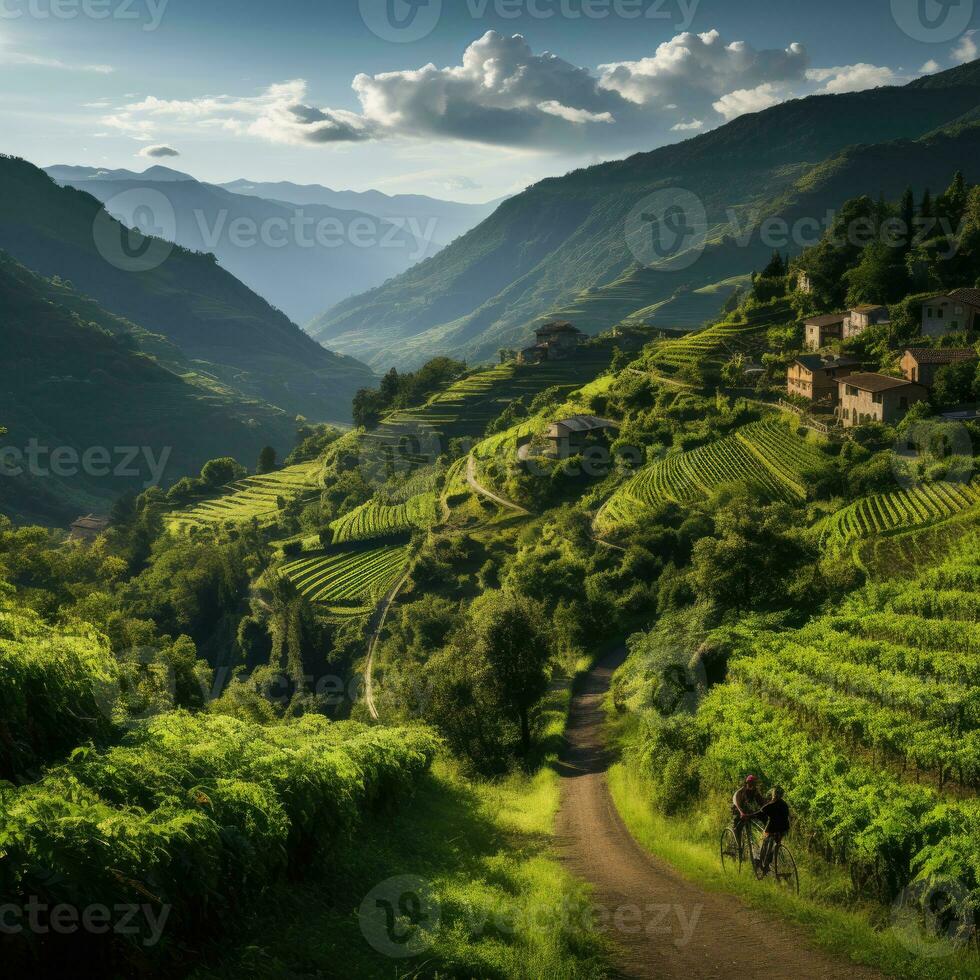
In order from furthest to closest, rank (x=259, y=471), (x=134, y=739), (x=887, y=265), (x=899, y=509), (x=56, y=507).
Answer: (x=56, y=507) → (x=259, y=471) → (x=887, y=265) → (x=899, y=509) → (x=134, y=739)

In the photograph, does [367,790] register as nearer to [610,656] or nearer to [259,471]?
[610,656]

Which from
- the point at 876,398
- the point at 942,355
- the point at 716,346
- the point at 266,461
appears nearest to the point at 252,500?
the point at 266,461

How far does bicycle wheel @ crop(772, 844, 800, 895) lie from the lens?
13.9 metres

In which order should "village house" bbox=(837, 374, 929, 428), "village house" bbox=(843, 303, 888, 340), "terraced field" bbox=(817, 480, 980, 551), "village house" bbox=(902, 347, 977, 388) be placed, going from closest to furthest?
1. "terraced field" bbox=(817, 480, 980, 551)
2. "village house" bbox=(837, 374, 929, 428)
3. "village house" bbox=(902, 347, 977, 388)
4. "village house" bbox=(843, 303, 888, 340)

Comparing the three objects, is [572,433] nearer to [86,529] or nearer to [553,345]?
[553,345]

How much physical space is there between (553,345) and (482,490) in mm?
51254

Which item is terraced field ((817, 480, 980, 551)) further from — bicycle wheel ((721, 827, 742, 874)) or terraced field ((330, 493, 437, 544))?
terraced field ((330, 493, 437, 544))

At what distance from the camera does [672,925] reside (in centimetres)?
1266

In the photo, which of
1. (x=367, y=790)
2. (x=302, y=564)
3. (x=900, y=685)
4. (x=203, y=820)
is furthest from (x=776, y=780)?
(x=302, y=564)

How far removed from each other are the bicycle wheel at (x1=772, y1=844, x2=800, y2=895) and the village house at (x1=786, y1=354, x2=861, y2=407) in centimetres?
5225

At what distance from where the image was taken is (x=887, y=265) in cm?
7381

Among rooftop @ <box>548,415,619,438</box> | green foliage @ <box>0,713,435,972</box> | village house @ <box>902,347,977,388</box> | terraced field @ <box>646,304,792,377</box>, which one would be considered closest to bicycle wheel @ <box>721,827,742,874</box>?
green foliage @ <box>0,713,435,972</box>

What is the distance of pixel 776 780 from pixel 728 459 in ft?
146

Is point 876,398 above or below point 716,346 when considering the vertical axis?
below
